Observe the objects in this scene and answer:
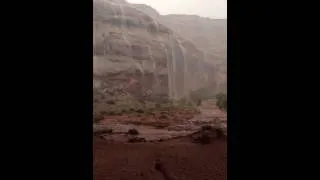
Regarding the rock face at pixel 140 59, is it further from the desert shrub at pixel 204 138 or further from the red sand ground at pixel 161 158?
the red sand ground at pixel 161 158

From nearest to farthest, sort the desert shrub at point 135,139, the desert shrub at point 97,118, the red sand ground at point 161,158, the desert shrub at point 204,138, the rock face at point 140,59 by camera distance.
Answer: the red sand ground at point 161,158 < the desert shrub at point 204,138 < the desert shrub at point 135,139 < the desert shrub at point 97,118 < the rock face at point 140,59

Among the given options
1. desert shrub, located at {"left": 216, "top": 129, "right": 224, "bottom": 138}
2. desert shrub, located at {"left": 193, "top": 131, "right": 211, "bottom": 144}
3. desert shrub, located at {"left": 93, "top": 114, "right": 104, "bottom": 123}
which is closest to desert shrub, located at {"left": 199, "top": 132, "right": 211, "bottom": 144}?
desert shrub, located at {"left": 193, "top": 131, "right": 211, "bottom": 144}

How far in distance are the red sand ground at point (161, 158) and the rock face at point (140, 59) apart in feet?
40.7

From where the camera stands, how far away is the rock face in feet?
77.8

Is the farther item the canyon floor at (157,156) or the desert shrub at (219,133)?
the desert shrub at (219,133)

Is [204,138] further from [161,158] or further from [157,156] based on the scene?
[161,158]

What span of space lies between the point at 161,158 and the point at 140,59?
17.5m

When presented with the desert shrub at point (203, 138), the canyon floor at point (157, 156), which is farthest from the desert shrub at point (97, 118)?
the desert shrub at point (203, 138)

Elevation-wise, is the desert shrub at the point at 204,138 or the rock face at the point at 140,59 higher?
the rock face at the point at 140,59

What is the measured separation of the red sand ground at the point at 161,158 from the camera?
7551 mm

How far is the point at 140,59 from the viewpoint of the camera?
25781 mm

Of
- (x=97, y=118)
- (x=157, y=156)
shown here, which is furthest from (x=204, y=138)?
(x=97, y=118)
